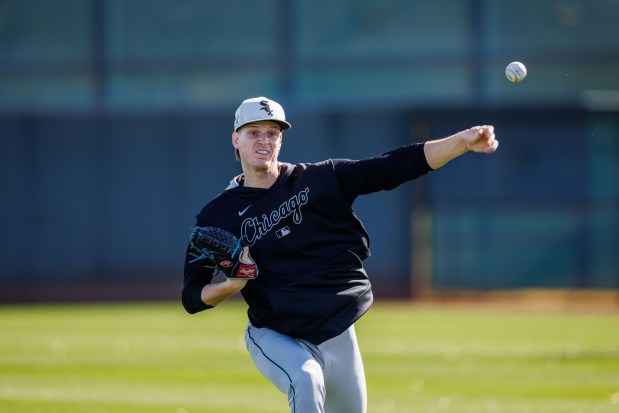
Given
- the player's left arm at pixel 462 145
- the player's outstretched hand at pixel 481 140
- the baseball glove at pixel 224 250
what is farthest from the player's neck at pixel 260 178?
the player's outstretched hand at pixel 481 140

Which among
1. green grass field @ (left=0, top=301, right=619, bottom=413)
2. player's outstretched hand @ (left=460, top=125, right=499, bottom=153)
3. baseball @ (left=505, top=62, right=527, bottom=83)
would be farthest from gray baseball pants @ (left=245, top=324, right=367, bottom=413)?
green grass field @ (left=0, top=301, right=619, bottom=413)

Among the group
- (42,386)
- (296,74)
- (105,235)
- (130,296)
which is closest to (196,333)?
(42,386)

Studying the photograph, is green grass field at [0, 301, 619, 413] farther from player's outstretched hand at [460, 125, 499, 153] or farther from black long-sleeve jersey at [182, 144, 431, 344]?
player's outstretched hand at [460, 125, 499, 153]

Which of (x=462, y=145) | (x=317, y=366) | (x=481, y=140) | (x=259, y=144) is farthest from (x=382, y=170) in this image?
(x=317, y=366)

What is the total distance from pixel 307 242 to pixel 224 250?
505mm

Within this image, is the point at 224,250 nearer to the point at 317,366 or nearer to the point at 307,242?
the point at 307,242

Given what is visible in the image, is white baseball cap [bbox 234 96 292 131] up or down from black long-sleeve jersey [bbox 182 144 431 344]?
up

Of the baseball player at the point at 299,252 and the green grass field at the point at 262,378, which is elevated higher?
the baseball player at the point at 299,252

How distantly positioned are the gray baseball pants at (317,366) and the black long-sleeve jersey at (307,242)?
68 mm

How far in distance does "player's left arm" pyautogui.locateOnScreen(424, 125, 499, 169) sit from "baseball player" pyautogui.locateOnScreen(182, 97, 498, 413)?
0.11ft

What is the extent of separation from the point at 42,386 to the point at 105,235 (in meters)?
14.3

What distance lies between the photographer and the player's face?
6.29m

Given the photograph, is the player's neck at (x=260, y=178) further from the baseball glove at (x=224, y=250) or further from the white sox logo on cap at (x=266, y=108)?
the baseball glove at (x=224, y=250)

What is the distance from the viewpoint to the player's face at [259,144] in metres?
6.29
